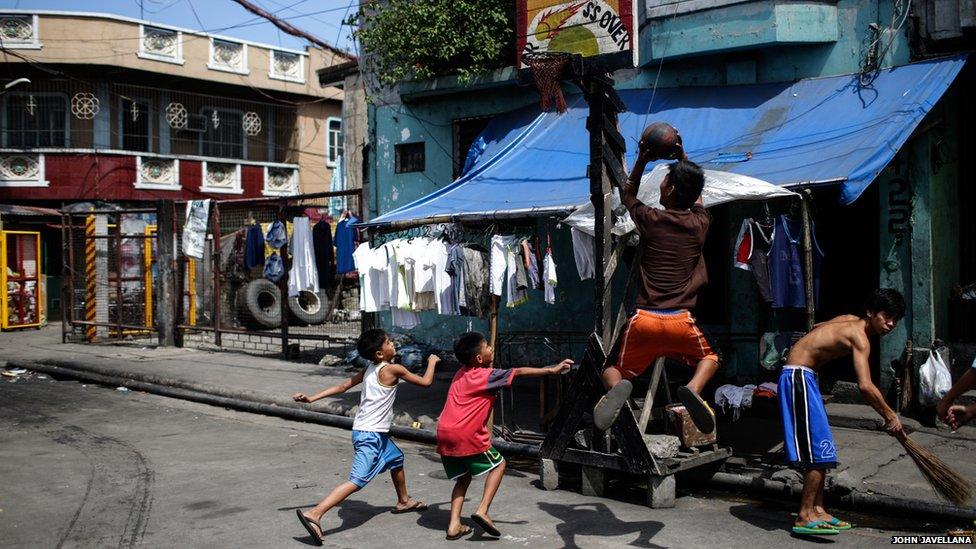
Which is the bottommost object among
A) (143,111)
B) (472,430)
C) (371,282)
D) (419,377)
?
(472,430)

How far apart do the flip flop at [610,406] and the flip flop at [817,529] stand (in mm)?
1461

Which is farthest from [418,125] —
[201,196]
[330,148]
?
[330,148]

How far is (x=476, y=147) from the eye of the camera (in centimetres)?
1330

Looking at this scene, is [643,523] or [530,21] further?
[530,21]

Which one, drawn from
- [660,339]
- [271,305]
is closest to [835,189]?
[660,339]

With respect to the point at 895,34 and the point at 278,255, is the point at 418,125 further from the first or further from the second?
the point at 895,34

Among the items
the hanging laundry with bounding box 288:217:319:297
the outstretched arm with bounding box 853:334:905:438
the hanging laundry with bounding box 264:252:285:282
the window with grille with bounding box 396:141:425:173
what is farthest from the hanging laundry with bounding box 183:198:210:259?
the outstretched arm with bounding box 853:334:905:438

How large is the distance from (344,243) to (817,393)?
947 centimetres

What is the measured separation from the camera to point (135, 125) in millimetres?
29188

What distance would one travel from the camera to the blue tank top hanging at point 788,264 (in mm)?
8594

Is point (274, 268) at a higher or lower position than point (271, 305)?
higher

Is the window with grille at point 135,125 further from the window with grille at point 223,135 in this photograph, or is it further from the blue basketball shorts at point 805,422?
the blue basketball shorts at point 805,422

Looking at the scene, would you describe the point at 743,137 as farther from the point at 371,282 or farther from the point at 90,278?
the point at 90,278

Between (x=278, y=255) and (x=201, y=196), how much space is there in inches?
605
